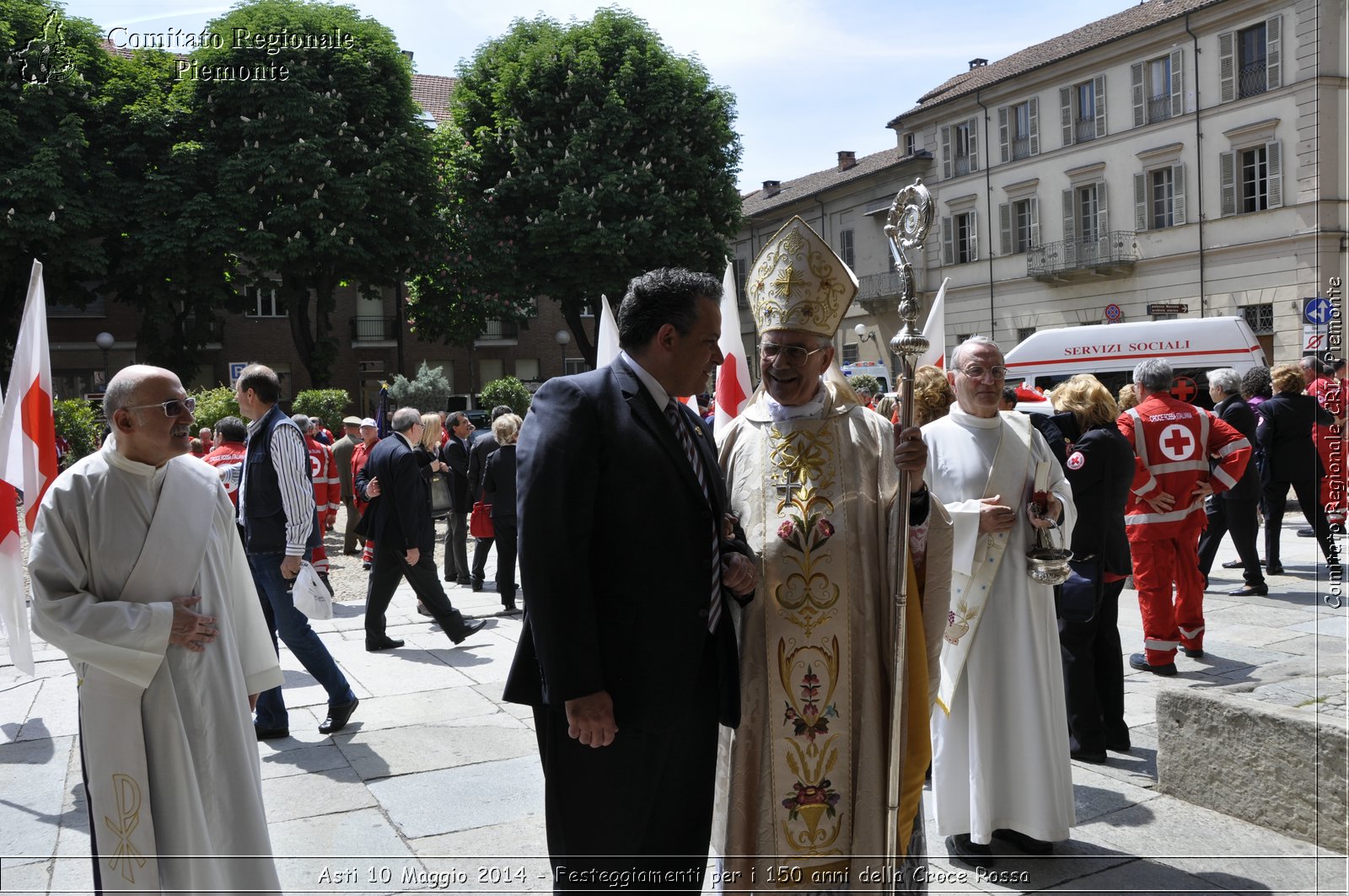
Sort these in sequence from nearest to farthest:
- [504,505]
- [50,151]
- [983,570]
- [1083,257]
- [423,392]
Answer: [983,570] < [504,505] < [50,151] < [423,392] < [1083,257]

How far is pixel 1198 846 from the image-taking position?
4086mm

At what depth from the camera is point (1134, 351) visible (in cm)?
1945

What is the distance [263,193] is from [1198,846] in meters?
28.5

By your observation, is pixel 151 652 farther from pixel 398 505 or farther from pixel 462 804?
pixel 398 505

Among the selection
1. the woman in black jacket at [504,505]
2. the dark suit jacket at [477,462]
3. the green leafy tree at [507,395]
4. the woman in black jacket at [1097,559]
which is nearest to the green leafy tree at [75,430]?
the dark suit jacket at [477,462]

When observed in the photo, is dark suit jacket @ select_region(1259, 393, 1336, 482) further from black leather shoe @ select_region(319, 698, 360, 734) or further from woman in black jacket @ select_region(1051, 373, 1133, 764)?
black leather shoe @ select_region(319, 698, 360, 734)

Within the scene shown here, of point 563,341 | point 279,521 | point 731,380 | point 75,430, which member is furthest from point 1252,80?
point 279,521

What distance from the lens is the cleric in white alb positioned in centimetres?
314

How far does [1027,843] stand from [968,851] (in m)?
0.22

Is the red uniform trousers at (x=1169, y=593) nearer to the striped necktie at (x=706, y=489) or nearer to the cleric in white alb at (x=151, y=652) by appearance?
the striped necktie at (x=706, y=489)

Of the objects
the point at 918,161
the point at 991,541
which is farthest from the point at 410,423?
the point at 918,161

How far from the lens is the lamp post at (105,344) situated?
102 feet

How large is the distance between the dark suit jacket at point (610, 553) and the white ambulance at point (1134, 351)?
16.2 metres

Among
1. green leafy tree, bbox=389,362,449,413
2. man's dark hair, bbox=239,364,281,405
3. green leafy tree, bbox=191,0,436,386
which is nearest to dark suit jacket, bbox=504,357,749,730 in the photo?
man's dark hair, bbox=239,364,281,405
